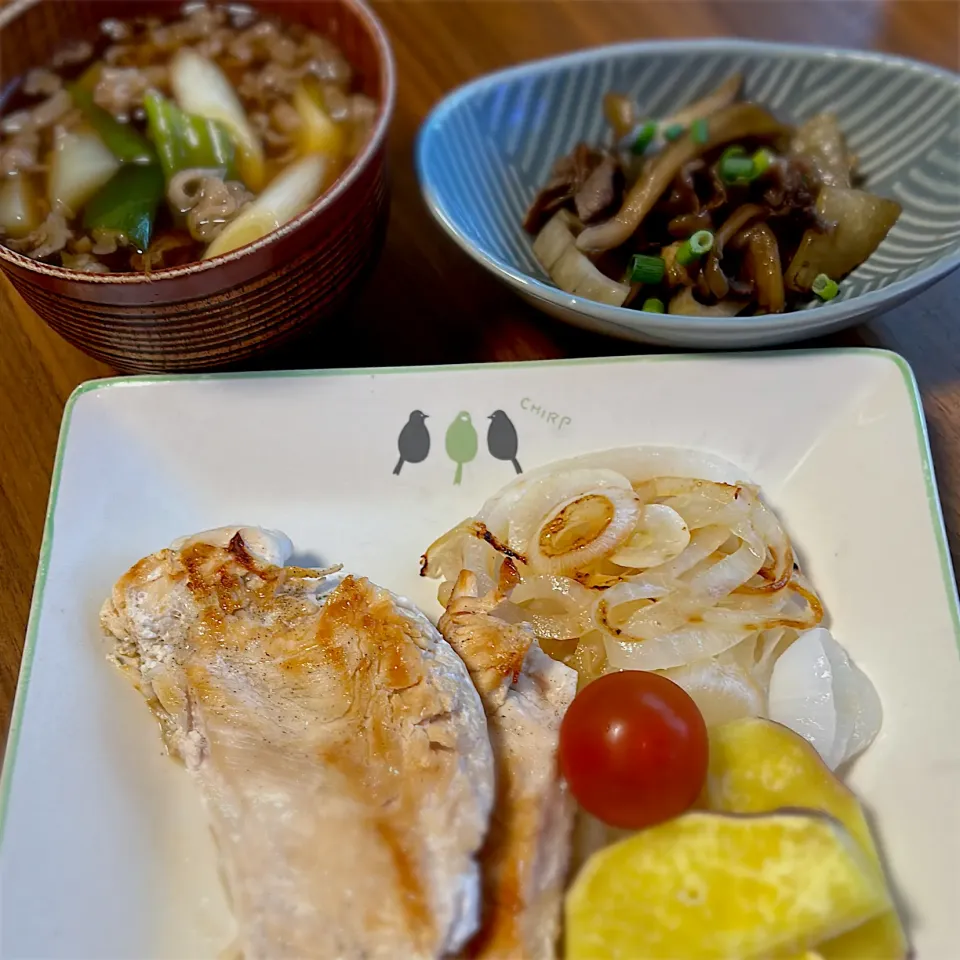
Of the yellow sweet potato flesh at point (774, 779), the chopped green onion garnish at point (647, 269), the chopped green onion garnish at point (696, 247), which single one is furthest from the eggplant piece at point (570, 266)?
the yellow sweet potato flesh at point (774, 779)

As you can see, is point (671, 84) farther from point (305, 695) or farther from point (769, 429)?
point (305, 695)

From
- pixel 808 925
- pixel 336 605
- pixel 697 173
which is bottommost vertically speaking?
pixel 808 925

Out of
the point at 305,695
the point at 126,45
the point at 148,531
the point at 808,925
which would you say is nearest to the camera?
the point at 808,925

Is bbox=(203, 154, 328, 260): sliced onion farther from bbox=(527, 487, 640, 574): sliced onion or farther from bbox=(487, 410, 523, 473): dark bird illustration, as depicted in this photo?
bbox=(527, 487, 640, 574): sliced onion

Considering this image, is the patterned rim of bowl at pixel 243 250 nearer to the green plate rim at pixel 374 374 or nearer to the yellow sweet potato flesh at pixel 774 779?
the green plate rim at pixel 374 374

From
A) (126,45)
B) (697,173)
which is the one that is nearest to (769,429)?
(697,173)

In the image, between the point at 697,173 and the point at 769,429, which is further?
the point at 697,173
